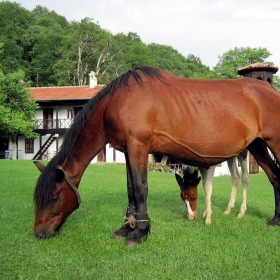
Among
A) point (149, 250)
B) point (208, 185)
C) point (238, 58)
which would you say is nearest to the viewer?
point (149, 250)

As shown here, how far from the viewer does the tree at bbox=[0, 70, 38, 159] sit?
32.1 metres

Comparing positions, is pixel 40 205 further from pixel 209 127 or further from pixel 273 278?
pixel 273 278

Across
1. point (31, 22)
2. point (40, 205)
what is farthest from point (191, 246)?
point (31, 22)

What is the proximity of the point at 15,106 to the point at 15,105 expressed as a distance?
116 mm

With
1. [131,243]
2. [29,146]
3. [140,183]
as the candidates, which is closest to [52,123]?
[29,146]

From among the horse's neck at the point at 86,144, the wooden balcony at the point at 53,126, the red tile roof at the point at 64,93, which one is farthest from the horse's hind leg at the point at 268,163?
the wooden balcony at the point at 53,126

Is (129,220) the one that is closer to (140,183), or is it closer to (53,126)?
(140,183)

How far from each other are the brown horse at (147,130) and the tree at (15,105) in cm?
2876

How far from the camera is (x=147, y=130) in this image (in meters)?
4.85

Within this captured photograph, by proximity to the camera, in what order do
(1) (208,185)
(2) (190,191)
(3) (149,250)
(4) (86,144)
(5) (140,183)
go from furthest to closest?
1. (1) (208,185)
2. (2) (190,191)
3. (4) (86,144)
4. (5) (140,183)
5. (3) (149,250)

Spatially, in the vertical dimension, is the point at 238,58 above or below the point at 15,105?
above

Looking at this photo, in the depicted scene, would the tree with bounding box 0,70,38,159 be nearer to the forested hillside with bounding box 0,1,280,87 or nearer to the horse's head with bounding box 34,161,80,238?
the forested hillside with bounding box 0,1,280,87

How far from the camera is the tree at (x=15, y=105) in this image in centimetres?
3206

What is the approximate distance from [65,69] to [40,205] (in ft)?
163
